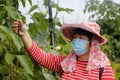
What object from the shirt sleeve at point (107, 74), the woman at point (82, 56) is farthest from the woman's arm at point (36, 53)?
the shirt sleeve at point (107, 74)

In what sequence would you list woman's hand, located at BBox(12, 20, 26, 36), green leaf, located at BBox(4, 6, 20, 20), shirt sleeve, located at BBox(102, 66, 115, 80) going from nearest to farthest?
green leaf, located at BBox(4, 6, 20, 20)
woman's hand, located at BBox(12, 20, 26, 36)
shirt sleeve, located at BBox(102, 66, 115, 80)

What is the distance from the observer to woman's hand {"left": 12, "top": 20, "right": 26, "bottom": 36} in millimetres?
2113

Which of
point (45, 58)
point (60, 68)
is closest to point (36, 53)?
point (45, 58)

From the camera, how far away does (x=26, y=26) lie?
2373 millimetres

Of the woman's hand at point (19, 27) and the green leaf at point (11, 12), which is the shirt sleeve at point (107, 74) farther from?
the green leaf at point (11, 12)

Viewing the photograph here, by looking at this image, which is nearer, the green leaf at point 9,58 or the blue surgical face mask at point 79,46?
the green leaf at point 9,58

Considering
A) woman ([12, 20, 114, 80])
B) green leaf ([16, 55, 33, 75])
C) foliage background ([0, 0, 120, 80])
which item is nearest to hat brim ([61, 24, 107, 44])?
woman ([12, 20, 114, 80])

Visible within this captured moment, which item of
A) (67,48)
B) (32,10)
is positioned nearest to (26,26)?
(32,10)

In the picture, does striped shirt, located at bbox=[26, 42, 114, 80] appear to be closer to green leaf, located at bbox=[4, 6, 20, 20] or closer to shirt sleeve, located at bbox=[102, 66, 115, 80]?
shirt sleeve, located at bbox=[102, 66, 115, 80]

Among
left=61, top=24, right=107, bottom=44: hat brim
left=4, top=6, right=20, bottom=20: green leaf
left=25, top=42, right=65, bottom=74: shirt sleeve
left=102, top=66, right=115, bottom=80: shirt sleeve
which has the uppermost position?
left=4, top=6, right=20, bottom=20: green leaf

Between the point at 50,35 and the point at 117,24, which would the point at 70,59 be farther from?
the point at 117,24

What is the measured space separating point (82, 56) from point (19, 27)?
42 cm

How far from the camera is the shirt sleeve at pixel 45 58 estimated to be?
233 cm

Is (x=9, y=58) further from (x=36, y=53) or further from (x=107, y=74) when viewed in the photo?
(x=107, y=74)
